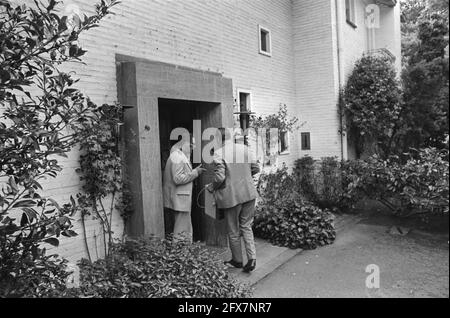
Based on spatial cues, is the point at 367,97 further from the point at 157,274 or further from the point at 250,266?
the point at 157,274

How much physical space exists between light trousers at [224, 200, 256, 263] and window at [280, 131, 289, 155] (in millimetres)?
4138

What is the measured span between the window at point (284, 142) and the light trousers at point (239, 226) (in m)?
4.14

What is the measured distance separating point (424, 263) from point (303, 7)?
9.14 meters

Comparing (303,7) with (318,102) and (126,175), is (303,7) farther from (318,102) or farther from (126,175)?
(126,175)

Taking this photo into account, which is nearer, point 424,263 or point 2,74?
point 424,263

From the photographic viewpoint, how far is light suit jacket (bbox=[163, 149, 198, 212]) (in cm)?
557

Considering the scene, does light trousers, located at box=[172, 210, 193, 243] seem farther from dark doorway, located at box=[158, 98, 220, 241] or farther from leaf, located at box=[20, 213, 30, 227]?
leaf, located at box=[20, 213, 30, 227]

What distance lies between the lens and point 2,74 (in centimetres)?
282

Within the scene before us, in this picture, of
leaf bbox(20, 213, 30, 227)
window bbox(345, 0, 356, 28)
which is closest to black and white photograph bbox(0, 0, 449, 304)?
leaf bbox(20, 213, 30, 227)

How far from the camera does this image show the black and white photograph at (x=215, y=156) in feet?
9.93

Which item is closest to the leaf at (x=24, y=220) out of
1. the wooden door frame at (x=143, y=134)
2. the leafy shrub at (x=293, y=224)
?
the wooden door frame at (x=143, y=134)
